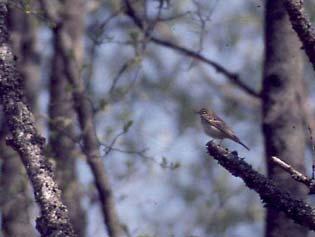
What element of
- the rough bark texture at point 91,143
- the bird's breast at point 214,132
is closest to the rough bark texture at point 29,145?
the bird's breast at point 214,132

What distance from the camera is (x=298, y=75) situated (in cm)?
754

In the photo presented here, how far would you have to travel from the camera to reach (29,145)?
509 cm

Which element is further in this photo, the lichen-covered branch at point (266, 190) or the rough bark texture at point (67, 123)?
the rough bark texture at point (67, 123)

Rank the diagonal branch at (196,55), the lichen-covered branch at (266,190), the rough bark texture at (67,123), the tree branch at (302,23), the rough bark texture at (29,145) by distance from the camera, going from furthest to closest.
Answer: the rough bark texture at (67,123), the diagonal branch at (196,55), the tree branch at (302,23), the rough bark texture at (29,145), the lichen-covered branch at (266,190)

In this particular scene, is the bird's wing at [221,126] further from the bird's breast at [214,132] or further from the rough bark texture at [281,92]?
the rough bark texture at [281,92]

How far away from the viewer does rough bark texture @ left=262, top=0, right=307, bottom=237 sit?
730 cm

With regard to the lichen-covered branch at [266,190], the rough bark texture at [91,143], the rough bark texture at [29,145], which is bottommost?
the lichen-covered branch at [266,190]

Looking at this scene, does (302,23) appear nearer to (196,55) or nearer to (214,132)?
(214,132)

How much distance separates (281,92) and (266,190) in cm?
283

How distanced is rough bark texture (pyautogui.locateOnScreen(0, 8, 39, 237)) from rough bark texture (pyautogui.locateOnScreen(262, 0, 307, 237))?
7.11ft

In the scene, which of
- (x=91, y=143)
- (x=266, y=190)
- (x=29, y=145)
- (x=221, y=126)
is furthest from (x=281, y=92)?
(x=29, y=145)

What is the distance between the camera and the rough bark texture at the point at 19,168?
810 centimetres

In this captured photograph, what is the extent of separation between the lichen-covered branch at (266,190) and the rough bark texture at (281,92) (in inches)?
95.7

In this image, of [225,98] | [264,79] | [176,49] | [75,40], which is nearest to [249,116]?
[225,98]
